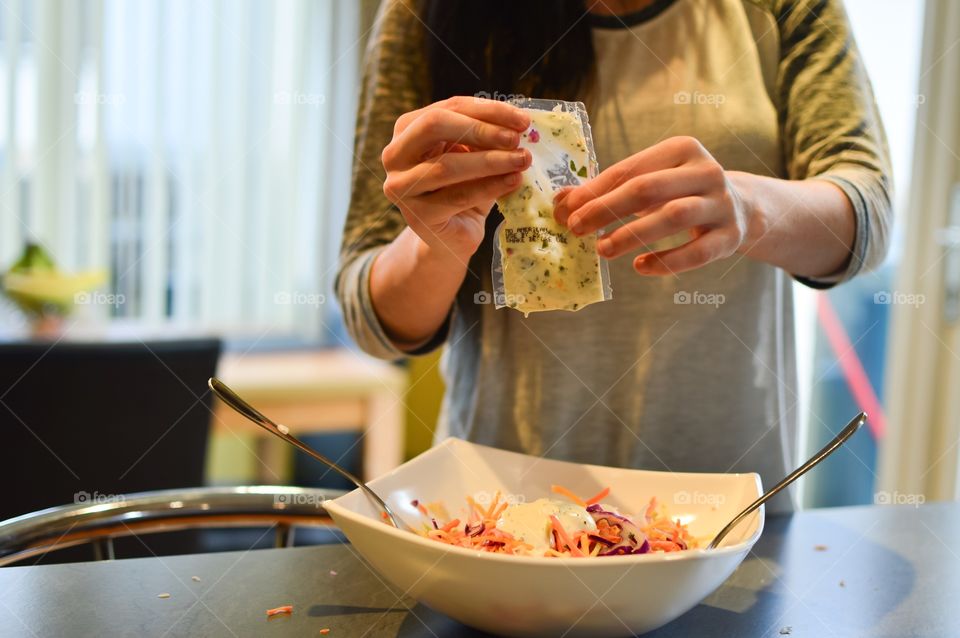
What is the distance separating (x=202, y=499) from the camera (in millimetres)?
907

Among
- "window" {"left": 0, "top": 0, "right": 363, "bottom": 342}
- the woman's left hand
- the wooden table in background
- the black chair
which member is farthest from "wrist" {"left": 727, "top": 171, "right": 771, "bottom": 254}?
"window" {"left": 0, "top": 0, "right": 363, "bottom": 342}

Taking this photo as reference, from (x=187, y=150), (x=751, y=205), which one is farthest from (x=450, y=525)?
(x=187, y=150)

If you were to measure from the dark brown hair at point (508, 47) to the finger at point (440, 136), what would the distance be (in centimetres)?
33

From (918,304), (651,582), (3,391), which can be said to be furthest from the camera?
(918,304)

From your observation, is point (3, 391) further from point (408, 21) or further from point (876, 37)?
point (876, 37)

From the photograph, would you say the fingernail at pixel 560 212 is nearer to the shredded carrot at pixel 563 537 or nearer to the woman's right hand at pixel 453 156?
the woman's right hand at pixel 453 156

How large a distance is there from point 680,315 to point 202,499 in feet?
1.81

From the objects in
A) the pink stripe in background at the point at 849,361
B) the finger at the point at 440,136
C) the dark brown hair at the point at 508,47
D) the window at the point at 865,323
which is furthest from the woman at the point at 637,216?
the pink stripe in background at the point at 849,361

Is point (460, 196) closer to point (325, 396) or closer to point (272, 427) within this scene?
point (272, 427)

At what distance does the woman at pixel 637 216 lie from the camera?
1.02 metres

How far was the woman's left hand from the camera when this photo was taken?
0.70 metres

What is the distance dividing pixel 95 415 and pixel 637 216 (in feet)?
A: 3.63

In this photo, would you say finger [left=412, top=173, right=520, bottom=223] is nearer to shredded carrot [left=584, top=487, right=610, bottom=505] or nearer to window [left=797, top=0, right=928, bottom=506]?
shredded carrot [left=584, top=487, right=610, bottom=505]

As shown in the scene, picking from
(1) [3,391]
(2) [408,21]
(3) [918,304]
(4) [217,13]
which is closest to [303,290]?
(4) [217,13]
